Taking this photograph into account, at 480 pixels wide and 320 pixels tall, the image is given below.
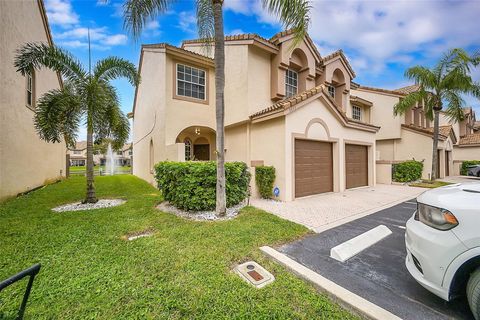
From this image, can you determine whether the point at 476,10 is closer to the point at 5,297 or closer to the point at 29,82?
the point at 5,297

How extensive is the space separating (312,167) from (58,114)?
10554 millimetres

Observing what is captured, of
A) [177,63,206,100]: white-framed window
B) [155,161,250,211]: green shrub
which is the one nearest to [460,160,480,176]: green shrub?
[155,161,250,211]: green shrub

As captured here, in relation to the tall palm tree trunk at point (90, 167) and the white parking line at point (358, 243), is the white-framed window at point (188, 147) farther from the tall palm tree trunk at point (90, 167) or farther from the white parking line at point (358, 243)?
the white parking line at point (358, 243)

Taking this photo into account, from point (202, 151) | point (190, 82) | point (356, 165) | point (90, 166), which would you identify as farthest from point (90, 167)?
point (356, 165)

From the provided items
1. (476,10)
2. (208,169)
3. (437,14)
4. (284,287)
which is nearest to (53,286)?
(284,287)

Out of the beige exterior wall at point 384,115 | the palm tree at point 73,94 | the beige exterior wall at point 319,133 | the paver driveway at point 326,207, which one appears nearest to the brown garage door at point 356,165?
the beige exterior wall at point 319,133

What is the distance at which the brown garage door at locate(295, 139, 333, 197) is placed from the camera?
893 cm

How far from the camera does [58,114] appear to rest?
→ 730 cm

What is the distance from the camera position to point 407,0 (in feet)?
27.6

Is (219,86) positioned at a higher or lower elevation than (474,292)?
higher

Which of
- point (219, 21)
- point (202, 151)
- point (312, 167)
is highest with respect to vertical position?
point (219, 21)

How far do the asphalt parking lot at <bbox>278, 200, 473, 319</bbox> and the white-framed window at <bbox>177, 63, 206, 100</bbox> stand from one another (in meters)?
10.0

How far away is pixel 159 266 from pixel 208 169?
3.63 m

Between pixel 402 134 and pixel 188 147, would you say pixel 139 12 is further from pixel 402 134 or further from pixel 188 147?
pixel 402 134
